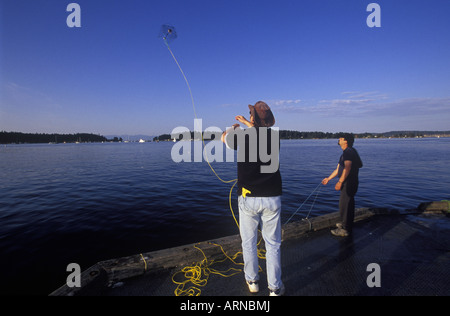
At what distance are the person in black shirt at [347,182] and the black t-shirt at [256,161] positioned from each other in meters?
2.67

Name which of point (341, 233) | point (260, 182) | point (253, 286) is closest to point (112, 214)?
point (253, 286)

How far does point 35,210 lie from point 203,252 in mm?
11351

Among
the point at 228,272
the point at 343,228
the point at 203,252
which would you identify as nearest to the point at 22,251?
the point at 203,252

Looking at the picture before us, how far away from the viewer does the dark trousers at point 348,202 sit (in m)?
5.26

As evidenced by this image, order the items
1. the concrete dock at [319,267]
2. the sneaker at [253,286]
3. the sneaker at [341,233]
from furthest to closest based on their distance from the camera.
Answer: the sneaker at [341,233] < the concrete dock at [319,267] < the sneaker at [253,286]

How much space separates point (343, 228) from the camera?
18.3ft

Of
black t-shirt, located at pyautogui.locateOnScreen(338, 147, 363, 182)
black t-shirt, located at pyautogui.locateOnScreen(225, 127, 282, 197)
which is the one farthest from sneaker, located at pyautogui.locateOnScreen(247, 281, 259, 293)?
black t-shirt, located at pyautogui.locateOnScreen(338, 147, 363, 182)

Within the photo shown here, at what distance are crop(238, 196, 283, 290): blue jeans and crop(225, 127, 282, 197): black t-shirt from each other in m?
0.14

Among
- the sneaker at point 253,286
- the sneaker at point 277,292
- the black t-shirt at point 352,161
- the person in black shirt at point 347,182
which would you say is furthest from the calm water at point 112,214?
the black t-shirt at point 352,161

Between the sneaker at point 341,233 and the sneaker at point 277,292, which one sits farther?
the sneaker at point 341,233

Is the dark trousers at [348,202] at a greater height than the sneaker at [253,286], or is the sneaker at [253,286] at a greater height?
the dark trousers at [348,202]

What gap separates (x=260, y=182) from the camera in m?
3.16

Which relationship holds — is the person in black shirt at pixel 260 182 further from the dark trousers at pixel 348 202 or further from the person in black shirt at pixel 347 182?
the dark trousers at pixel 348 202

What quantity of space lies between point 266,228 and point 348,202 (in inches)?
132
